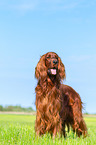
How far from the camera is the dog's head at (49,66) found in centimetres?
571

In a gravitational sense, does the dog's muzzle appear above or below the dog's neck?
above

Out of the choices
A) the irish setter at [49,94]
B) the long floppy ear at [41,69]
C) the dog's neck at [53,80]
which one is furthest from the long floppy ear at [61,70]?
the long floppy ear at [41,69]

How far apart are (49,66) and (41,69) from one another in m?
0.32

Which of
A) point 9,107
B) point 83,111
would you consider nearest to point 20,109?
point 9,107

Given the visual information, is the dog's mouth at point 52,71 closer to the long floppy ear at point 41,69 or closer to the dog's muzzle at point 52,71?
the dog's muzzle at point 52,71

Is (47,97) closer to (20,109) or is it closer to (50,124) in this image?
(50,124)

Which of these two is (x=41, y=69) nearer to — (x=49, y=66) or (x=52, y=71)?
(x=49, y=66)

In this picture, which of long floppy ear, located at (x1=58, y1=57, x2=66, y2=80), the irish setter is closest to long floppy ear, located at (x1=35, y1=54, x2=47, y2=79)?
the irish setter

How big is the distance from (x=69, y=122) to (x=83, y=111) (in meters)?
0.61

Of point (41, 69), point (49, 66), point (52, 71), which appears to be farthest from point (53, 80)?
point (41, 69)

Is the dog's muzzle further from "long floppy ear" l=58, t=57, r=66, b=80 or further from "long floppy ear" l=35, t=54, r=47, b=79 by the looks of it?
"long floppy ear" l=58, t=57, r=66, b=80

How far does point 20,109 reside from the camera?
91.5 feet

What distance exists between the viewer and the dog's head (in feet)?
18.7

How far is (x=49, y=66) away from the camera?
5.80 meters
